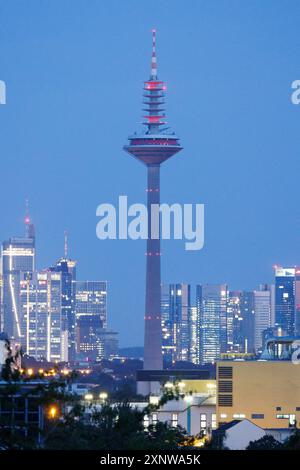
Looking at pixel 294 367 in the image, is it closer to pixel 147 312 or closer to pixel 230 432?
pixel 230 432

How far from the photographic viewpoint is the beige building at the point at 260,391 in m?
76.1

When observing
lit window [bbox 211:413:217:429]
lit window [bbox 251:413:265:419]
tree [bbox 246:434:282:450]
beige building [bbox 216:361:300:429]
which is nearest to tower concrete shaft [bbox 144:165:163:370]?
beige building [bbox 216:361:300:429]

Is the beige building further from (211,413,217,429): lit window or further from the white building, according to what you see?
the white building

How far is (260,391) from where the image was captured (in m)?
77.8

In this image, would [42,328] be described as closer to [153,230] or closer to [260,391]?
[153,230]

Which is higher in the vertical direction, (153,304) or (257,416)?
(153,304)

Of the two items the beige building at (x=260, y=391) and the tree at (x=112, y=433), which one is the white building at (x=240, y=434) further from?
the beige building at (x=260, y=391)

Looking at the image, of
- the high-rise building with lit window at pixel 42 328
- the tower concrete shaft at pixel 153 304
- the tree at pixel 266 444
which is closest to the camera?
the tree at pixel 266 444

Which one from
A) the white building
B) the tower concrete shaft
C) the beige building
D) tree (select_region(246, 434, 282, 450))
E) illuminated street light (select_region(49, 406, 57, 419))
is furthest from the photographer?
the tower concrete shaft

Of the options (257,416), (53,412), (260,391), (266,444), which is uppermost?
(260,391)

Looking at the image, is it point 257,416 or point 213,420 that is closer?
point 213,420

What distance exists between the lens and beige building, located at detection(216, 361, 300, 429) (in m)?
76.1

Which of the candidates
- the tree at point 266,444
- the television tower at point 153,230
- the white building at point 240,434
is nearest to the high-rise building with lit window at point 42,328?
the television tower at point 153,230

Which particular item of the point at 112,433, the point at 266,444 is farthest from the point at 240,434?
the point at 112,433
